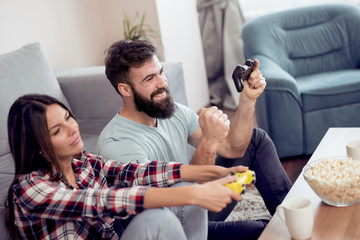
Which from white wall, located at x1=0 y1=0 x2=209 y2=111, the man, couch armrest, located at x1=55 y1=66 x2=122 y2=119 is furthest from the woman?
white wall, located at x1=0 y1=0 x2=209 y2=111

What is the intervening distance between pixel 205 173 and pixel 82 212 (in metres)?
0.34

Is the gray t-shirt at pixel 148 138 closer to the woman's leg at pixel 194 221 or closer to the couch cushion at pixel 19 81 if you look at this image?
the woman's leg at pixel 194 221

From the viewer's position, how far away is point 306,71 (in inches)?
120

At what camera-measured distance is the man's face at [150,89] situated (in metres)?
1.55

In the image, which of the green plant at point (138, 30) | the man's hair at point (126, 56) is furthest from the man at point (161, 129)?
the green plant at point (138, 30)

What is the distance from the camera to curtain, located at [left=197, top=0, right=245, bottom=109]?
3.81 meters

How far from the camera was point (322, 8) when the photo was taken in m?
3.12

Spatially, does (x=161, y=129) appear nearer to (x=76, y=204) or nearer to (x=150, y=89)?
(x=150, y=89)

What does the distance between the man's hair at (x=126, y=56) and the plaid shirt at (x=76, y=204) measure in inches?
17.2

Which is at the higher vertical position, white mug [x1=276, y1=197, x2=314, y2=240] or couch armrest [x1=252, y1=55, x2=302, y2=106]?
white mug [x1=276, y1=197, x2=314, y2=240]

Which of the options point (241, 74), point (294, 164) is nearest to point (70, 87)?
point (241, 74)

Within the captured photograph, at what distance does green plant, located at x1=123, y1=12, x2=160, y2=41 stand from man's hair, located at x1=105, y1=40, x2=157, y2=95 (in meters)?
1.45

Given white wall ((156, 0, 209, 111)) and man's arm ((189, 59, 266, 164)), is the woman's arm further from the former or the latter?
white wall ((156, 0, 209, 111))

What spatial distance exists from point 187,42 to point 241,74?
2.12m
